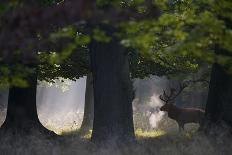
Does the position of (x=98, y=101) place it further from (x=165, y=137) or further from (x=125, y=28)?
(x=125, y=28)

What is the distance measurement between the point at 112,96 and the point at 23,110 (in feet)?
10.2

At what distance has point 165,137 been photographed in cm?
1917

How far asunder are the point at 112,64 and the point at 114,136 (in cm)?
215

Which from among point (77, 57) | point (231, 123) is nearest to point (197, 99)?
point (77, 57)

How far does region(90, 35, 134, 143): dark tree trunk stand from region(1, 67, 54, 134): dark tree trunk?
7.09 ft

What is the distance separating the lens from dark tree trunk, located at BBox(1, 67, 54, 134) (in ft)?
57.8

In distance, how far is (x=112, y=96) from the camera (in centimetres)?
1673

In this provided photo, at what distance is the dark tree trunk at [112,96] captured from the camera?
1673 cm

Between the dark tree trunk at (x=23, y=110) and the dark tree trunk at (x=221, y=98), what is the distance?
548 cm

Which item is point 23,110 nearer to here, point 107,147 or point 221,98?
point 107,147

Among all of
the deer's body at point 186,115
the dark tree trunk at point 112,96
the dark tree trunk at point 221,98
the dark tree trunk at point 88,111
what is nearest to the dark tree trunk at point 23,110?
the dark tree trunk at point 112,96

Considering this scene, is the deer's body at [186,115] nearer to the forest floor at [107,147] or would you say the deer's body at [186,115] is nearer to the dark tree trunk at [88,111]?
the dark tree trunk at [88,111]

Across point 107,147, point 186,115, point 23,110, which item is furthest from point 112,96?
point 186,115

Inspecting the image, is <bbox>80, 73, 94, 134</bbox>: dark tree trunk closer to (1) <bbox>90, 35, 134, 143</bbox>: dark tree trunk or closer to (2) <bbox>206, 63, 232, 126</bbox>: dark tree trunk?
(1) <bbox>90, 35, 134, 143</bbox>: dark tree trunk
